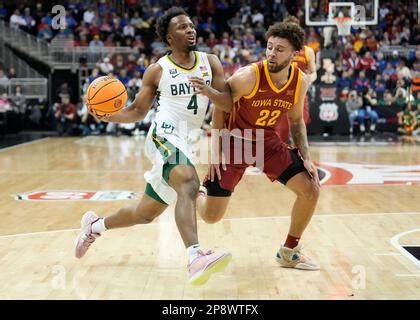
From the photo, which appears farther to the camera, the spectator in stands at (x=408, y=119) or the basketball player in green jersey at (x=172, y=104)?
the spectator in stands at (x=408, y=119)

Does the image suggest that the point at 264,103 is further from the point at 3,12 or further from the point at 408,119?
the point at 3,12

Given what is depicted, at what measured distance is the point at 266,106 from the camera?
5297 millimetres

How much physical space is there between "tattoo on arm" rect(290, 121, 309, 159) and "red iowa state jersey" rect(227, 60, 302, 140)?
0.21 m

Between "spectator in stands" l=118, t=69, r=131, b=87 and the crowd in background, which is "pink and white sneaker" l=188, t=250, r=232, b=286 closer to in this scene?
the crowd in background

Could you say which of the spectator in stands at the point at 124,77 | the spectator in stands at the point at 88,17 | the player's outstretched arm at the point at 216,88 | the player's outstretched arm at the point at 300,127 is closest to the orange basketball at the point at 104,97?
the player's outstretched arm at the point at 216,88

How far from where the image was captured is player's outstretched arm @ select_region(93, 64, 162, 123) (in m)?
5.18

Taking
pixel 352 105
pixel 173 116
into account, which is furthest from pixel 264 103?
pixel 352 105

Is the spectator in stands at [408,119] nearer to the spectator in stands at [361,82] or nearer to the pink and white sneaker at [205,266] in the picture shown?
the spectator in stands at [361,82]

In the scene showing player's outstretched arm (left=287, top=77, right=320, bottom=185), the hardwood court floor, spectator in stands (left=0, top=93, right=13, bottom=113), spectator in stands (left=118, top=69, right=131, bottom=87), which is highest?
spectator in stands (left=118, top=69, right=131, bottom=87)

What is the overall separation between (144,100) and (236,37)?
60.9ft

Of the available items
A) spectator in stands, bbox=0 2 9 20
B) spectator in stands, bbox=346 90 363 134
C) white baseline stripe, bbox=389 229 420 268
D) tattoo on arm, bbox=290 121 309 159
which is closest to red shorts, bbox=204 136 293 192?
tattoo on arm, bbox=290 121 309 159

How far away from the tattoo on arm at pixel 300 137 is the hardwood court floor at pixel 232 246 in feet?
2.93

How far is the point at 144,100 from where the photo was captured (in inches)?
204

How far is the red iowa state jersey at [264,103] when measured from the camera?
524cm
